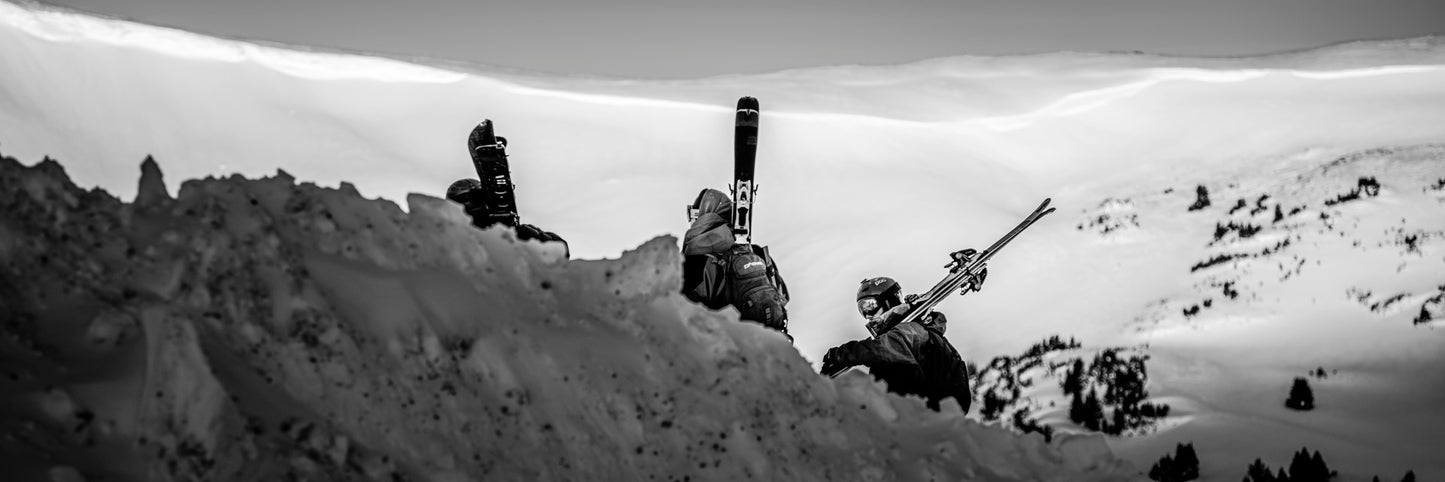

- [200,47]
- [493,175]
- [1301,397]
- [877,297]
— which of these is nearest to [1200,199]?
[1301,397]

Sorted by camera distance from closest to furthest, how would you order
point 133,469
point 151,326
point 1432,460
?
point 133,469
point 151,326
point 1432,460

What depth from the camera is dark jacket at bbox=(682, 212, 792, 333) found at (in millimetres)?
6977

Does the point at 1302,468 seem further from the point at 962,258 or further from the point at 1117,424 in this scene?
the point at 962,258

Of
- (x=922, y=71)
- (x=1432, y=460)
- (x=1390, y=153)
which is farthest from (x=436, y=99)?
(x=1432, y=460)

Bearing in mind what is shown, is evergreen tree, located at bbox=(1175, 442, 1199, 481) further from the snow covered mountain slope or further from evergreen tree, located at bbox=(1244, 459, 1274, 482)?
the snow covered mountain slope

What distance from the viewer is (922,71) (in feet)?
158

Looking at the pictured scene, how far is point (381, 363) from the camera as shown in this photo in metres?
3.61

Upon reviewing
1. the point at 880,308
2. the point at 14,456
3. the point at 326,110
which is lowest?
the point at 14,456

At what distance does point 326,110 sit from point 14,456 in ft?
118

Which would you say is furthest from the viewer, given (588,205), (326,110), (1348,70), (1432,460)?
(1348,70)

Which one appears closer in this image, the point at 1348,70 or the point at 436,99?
the point at 436,99

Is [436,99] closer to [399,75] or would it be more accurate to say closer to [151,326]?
[399,75]

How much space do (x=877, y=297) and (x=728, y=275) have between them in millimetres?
1040

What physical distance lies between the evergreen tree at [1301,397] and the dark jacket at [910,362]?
1040cm
